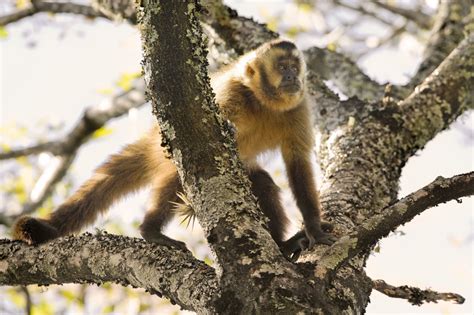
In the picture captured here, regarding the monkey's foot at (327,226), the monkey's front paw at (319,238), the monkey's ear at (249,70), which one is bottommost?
the monkey's front paw at (319,238)

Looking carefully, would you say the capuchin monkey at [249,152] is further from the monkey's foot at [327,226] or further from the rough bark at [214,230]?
the rough bark at [214,230]

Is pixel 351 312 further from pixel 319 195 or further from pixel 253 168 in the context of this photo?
pixel 253 168

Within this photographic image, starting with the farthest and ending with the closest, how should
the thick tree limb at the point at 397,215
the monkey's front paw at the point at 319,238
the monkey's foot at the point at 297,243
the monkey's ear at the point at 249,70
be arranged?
1. the monkey's ear at the point at 249,70
2. the monkey's foot at the point at 297,243
3. the monkey's front paw at the point at 319,238
4. the thick tree limb at the point at 397,215

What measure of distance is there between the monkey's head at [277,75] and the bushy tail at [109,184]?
89 cm

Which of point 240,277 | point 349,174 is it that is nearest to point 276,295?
point 240,277

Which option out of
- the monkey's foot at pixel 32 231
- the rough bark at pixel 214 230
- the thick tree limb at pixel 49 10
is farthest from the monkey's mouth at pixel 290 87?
the thick tree limb at pixel 49 10

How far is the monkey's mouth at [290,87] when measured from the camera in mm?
5242

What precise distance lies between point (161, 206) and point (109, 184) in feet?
1.62

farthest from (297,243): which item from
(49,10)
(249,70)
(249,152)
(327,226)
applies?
(49,10)

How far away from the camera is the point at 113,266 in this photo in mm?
3121

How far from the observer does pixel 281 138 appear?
210 inches

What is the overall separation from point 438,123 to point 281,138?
114 cm

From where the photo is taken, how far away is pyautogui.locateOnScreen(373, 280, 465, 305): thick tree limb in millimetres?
3189

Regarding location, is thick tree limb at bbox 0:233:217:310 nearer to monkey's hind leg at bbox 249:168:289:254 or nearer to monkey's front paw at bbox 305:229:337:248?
monkey's front paw at bbox 305:229:337:248
